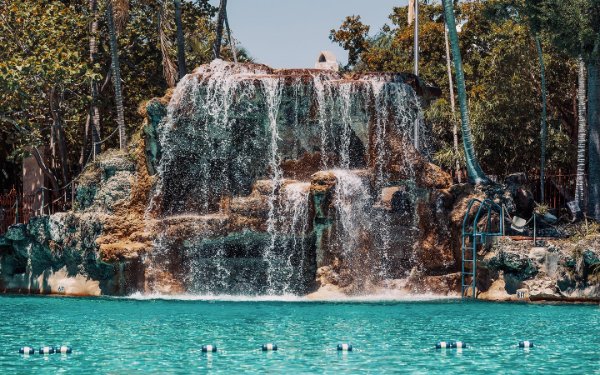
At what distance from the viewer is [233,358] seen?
1450 cm

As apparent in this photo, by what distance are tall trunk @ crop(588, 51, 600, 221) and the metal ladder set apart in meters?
2.88

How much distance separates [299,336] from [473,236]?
11.0 metres

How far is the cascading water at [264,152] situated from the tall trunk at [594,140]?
16.5 ft

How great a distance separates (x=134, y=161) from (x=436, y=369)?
18073 millimetres

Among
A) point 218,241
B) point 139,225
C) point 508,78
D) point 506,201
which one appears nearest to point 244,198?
point 218,241

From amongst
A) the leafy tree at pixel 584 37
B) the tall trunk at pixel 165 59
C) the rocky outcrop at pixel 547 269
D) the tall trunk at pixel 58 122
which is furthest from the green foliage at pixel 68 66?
the rocky outcrop at pixel 547 269

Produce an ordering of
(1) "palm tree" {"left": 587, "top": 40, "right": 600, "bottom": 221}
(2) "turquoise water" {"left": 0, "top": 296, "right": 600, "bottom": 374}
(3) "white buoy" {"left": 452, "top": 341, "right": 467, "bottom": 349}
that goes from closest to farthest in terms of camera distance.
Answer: (2) "turquoise water" {"left": 0, "top": 296, "right": 600, "bottom": 374} < (3) "white buoy" {"left": 452, "top": 341, "right": 467, "bottom": 349} < (1) "palm tree" {"left": 587, "top": 40, "right": 600, "bottom": 221}

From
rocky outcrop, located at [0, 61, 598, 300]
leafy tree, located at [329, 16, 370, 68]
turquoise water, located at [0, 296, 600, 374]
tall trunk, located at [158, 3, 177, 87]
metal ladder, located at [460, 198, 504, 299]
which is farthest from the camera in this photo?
leafy tree, located at [329, 16, 370, 68]

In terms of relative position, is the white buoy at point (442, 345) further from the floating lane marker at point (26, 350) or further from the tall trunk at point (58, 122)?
the tall trunk at point (58, 122)

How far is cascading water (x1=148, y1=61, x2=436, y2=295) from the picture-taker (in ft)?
93.2

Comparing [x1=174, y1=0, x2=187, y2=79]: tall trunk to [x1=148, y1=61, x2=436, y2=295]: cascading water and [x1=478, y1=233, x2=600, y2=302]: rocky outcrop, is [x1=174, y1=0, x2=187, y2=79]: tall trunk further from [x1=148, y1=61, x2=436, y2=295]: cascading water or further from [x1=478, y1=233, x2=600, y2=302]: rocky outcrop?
[x1=478, y1=233, x2=600, y2=302]: rocky outcrop

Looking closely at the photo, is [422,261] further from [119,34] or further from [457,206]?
[119,34]

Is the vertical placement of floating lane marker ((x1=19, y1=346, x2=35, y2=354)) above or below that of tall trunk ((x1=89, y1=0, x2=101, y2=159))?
below

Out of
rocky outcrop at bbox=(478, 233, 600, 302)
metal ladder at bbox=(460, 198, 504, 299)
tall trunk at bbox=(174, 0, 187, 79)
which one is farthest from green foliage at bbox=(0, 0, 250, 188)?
rocky outcrop at bbox=(478, 233, 600, 302)
